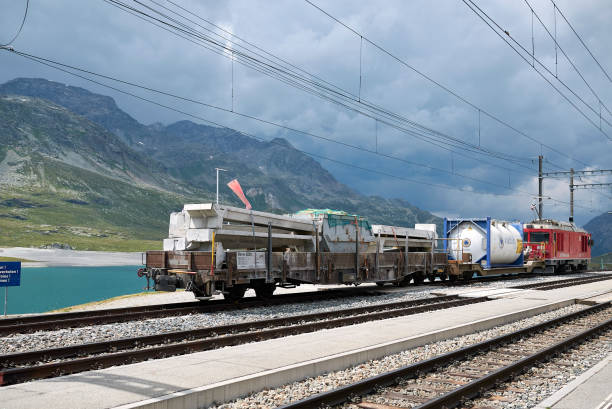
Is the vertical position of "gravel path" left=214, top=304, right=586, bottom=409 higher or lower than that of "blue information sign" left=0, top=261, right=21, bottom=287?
lower

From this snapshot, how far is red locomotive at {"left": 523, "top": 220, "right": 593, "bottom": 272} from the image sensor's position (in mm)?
38688

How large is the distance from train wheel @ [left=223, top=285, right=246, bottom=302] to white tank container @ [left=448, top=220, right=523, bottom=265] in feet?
52.7

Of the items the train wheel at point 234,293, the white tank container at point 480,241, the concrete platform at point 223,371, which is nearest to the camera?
the concrete platform at point 223,371

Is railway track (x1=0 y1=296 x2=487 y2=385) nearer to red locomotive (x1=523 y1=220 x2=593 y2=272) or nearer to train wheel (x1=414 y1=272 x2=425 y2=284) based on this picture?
train wheel (x1=414 y1=272 x2=425 y2=284)

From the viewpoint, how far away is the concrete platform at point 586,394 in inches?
280

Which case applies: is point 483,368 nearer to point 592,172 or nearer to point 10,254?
point 592,172

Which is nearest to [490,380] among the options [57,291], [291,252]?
[291,252]

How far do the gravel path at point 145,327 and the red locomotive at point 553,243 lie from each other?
24516 mm

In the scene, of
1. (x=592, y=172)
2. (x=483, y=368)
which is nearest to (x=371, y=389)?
(x=483, y=368)

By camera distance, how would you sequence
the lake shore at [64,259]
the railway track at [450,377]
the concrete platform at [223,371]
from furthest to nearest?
1. the lake shore at [64,259]
2. the railway track at [450,377]
3. the concrete platform at [223,371]

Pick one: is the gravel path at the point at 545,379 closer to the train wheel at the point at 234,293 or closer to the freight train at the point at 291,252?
the freight train at the point at 291,252

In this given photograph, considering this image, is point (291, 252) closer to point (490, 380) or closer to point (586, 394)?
point (490, 380)

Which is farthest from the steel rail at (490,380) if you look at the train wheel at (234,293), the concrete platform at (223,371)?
the train wheel at (234,293)

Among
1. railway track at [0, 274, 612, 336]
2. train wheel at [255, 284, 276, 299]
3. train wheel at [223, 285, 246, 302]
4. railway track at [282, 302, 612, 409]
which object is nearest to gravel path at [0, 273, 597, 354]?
railway track at [0, 274, 612, 336]
